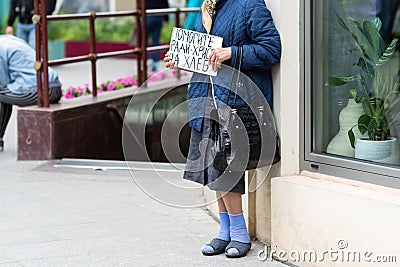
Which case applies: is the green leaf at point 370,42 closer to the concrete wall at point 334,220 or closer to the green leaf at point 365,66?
the green leaf at point 365,66

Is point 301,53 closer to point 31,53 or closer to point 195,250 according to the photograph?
point 195,250

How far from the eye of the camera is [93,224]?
21.0ft

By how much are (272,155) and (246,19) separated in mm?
839

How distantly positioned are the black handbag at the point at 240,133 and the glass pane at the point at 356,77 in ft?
1.09

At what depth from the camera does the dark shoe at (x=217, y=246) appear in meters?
5.57

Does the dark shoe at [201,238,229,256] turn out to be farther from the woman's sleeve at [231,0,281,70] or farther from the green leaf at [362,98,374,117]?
the green leaf at [362,98,374,117]

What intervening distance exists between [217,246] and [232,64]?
3.78ft

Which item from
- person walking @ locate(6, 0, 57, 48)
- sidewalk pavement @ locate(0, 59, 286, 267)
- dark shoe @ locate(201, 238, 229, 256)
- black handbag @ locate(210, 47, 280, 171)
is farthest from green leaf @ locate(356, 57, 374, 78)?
person walking @ locate(6, 0, 57, 48)

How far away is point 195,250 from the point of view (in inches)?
225

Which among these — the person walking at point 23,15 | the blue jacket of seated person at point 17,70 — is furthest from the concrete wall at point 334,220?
the person walking at point 23,15

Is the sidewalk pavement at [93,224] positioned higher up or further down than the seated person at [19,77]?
further down

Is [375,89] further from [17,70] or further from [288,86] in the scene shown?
[17,70]

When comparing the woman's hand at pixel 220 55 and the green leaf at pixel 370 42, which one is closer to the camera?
the green leaf at pixel 370 42

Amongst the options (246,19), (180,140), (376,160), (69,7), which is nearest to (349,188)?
(376,160)
